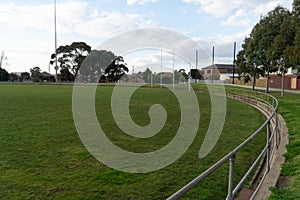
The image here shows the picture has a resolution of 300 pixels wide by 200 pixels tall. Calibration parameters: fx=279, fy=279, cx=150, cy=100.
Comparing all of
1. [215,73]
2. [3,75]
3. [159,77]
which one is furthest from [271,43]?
[3,75]

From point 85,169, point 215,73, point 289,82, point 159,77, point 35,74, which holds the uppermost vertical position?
point 35,74

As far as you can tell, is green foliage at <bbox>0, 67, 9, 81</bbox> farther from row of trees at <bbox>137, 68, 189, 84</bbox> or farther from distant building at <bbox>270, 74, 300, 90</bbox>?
distant building at <bbox>270, 74, 300, 90</bbox>

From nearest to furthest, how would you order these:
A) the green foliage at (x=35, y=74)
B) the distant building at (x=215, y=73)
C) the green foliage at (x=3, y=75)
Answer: the distant building at (x=215, y=73) < the green foliage at (x=3, y=75) < the green foliage at (x=35, y=74)

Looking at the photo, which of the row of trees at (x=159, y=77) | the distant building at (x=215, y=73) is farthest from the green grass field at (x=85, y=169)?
the distant building at (x=215, y=73)

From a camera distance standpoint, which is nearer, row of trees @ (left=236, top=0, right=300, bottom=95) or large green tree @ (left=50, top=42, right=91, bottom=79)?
row of trees @ (left=236, top=0, right=300, bottom=95)

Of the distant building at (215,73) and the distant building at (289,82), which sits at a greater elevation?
the distant building at (215,73)

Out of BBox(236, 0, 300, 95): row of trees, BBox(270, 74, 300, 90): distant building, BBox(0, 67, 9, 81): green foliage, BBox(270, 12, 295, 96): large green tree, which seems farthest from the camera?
BBox(0, 67, 9, 81): green foliage

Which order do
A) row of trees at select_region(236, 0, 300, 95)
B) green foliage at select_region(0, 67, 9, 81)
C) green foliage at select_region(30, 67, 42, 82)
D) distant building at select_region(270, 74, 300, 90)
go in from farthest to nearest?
green foliage at select_region(30, 67, 42, 82) < green foliage at select_region(0, 67, 9, 81) < distant building at select_region(270, 74, 300, 90) < row of trees at select_region(236, 0, 300, 95)

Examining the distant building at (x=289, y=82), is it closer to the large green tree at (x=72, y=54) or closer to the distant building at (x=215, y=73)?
the distant building at (x=215, y=73)

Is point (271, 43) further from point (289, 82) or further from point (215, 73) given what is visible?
point (215, 73)

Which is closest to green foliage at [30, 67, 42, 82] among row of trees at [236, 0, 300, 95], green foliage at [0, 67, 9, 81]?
green foliage at [0, 67, 9, 81]

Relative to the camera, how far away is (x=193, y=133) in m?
8.96

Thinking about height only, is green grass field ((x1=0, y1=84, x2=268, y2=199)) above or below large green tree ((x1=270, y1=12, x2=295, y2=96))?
below

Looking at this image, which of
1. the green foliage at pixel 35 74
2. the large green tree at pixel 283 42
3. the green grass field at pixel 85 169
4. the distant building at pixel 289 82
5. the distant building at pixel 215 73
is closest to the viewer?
the green grass field at pixel 85 169
